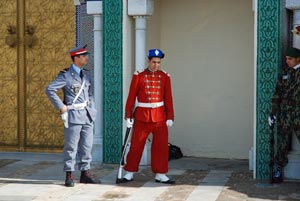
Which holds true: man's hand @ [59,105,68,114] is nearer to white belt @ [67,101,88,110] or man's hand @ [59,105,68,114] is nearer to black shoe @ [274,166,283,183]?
white belt @ [67,101,88,110]

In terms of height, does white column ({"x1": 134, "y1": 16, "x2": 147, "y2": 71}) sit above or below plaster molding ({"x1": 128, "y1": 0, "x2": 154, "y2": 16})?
below

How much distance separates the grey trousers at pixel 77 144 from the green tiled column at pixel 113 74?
108cm

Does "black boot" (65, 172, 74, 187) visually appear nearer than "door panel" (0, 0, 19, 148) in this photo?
Yes

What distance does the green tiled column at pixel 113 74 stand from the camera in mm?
8117

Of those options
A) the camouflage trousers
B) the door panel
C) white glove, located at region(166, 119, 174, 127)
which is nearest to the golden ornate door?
the door panel

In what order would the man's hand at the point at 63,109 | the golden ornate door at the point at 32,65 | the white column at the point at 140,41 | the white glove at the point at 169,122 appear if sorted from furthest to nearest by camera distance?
the golden ornate door at the point at 32,65 < the white column at the point at 140,41 < the white glove at the point at 169,122 < the man's hand at the point at 63,109

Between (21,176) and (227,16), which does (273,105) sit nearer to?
(227,16)

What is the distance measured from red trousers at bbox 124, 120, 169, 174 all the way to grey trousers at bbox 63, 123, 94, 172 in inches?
18.7

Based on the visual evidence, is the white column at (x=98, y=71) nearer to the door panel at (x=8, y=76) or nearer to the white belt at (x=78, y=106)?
the white belt at (x=78, y=106)

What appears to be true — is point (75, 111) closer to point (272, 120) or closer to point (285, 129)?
point (272, 120)

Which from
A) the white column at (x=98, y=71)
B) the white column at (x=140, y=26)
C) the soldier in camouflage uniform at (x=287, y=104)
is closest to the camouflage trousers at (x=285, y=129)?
the soldier in camouflage uniform at (x=287, y=104)

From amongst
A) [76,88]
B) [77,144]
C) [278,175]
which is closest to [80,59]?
[76,88]


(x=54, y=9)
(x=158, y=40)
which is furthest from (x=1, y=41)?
(x=158, y=40)

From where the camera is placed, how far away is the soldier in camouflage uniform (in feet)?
22.3
